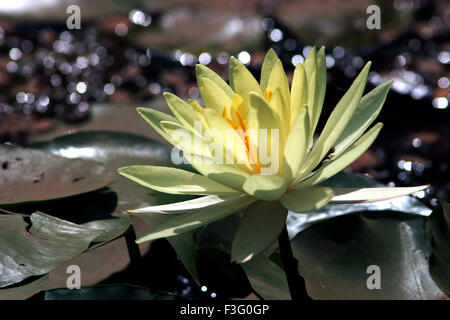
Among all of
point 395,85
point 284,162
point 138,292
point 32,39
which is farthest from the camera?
point 32,39

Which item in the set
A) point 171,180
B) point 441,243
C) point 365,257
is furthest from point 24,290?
point 441,243

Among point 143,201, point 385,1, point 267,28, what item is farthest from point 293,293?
point 385,1

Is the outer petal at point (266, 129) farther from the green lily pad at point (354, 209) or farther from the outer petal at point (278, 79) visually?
the green lily pad at point (354, 209)

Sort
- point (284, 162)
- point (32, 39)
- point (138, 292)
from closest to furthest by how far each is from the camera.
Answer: point (284, 162) → point (138, 292) → point (32, 39)

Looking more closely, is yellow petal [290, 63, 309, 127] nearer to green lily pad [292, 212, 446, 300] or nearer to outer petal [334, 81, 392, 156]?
outer petal [334, 81, 392, 156]

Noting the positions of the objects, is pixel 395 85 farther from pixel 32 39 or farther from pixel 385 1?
pixel 32 39
